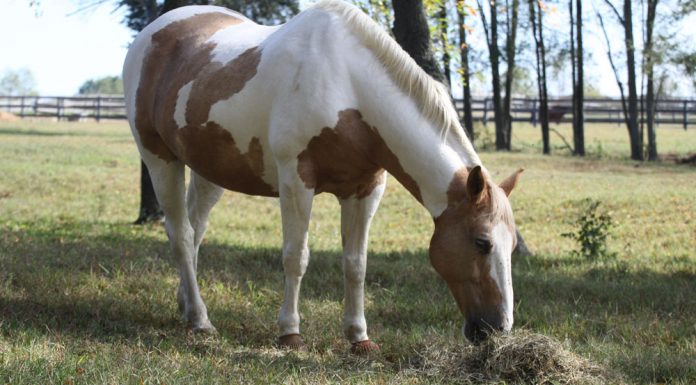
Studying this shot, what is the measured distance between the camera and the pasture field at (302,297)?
4008 mm

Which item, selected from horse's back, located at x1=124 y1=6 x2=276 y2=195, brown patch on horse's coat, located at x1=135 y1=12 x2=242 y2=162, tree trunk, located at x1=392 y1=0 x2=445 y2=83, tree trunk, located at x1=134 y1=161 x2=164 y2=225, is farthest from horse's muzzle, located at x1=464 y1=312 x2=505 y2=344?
tree trunk, located at x1=134 y1=161 x2=164 y2=225

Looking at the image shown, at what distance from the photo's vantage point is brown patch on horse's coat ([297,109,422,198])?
4477 mm

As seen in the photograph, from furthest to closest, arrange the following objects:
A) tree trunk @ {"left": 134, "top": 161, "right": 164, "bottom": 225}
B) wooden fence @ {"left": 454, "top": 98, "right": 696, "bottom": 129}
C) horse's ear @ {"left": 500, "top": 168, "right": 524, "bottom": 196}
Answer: wooden fence @ {"left": 454, "top": 98, "right": 696, "bottom": 129}, tree trunk @ {"left": 134, "top": 161, "right": 164, "bottom": 225}, horse's ear @ {"left": 500, "top": 168, "right": 524, "bottom": 196}

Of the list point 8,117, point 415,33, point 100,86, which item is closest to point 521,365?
point 415,33

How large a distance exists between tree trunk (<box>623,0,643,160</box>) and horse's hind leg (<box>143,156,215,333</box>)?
20.8m

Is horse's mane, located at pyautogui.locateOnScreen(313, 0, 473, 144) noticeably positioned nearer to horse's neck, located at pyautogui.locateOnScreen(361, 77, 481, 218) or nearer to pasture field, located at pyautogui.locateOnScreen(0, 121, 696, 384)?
horse's neck, located at pyautogui.locateOnScreen(361, 77, 481, 218)

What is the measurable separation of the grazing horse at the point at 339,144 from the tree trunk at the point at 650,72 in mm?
20670

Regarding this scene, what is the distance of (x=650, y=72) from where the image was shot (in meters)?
24.0

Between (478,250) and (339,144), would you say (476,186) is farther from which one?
(339,144)

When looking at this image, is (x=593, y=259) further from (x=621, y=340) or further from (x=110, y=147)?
(x=110, y=147)

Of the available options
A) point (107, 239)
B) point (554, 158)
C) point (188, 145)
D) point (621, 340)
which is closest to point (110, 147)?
point (554, 158)

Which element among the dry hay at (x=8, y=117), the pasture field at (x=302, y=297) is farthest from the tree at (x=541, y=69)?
the dry hay at (x=8, y=117)

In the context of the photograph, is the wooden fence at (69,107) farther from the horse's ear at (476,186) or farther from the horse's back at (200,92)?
the horse's ear at (476,186)

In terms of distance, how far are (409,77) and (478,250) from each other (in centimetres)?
105
